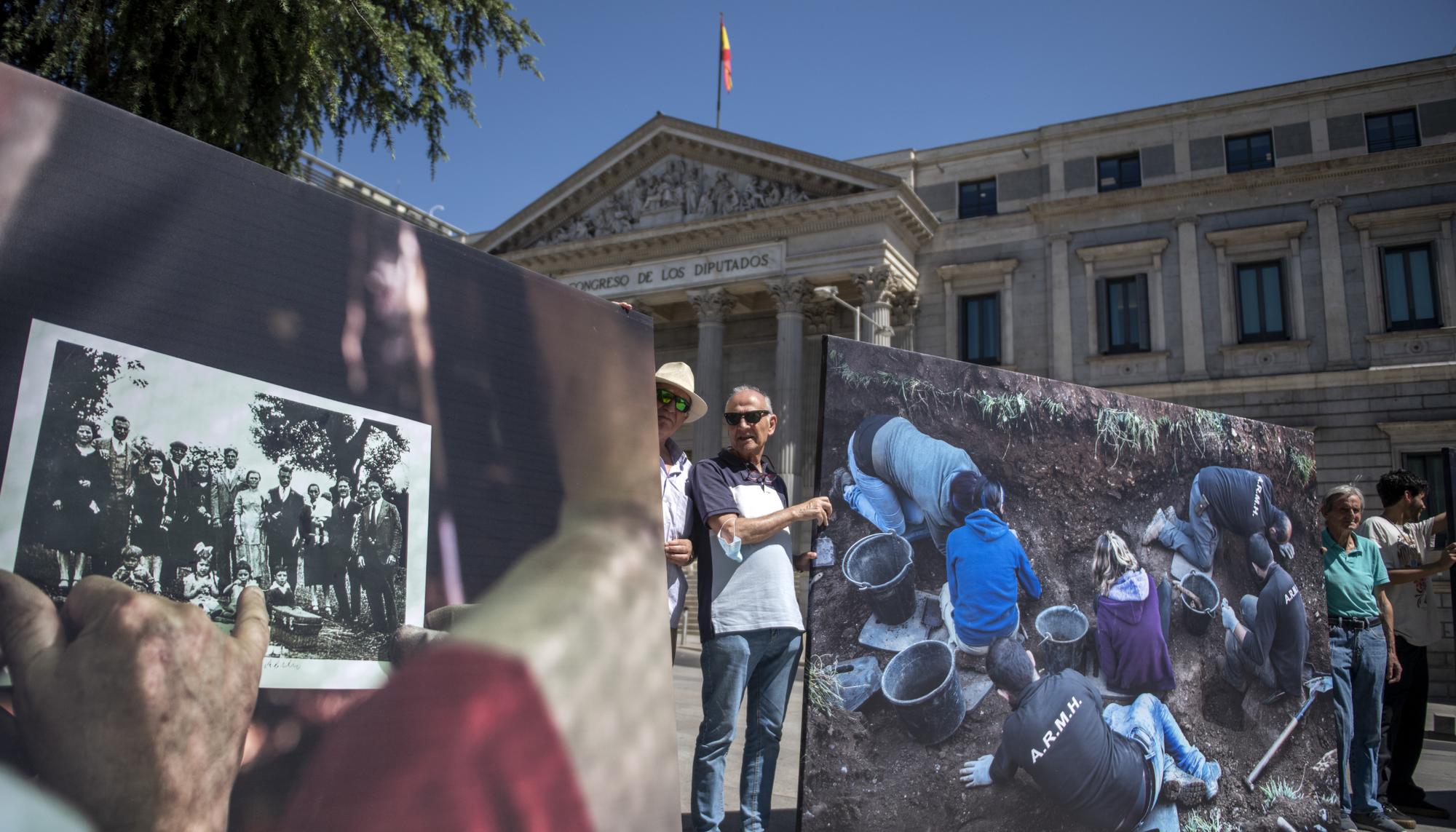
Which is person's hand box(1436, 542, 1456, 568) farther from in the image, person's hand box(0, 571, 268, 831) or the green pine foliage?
the green pine foliage

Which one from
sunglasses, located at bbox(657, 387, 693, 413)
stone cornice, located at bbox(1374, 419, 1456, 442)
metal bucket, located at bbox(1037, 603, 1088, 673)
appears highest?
stone cornice, located at bbox(1374, 419, 1456, 442)

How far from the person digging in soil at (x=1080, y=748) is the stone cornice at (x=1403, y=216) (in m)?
22.8

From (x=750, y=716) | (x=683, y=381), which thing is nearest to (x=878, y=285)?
(x=683, y=381)

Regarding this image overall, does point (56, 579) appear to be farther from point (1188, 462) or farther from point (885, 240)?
point (885, 240)

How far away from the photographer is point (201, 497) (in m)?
1.65

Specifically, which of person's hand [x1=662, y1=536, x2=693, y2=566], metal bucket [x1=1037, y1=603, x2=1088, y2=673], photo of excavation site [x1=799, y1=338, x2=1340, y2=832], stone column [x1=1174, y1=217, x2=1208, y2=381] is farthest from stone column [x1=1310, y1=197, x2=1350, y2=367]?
person's hand [x1=662, y1=536, x2=693, y2=566]

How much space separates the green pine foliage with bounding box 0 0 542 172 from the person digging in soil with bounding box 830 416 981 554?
20.1 ft

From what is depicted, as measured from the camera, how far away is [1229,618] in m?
4.46

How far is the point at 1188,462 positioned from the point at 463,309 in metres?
3.71

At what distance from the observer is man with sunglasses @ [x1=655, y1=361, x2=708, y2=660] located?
3.80 metres

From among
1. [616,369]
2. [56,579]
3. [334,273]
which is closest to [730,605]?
[616,369]

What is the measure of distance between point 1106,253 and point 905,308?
210 inches

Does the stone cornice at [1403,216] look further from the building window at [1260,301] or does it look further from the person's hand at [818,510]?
the person's hand at [818,510]

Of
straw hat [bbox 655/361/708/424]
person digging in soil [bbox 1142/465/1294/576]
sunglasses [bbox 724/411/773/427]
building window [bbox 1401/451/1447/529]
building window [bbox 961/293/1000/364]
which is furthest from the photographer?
building window [bbox 961/293/1000/364]
